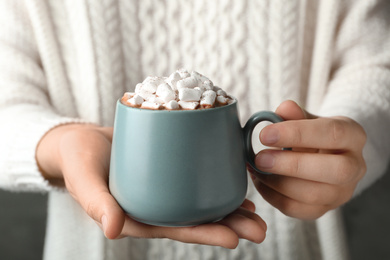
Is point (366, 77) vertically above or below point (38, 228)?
above

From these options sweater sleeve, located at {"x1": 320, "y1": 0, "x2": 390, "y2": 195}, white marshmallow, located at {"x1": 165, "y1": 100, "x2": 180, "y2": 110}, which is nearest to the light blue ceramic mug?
white marshmallow, located at {"x1": 165, "y1": 100, "x2": 180, "y2": 110}

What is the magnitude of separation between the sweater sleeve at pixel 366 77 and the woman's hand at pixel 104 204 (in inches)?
11.7

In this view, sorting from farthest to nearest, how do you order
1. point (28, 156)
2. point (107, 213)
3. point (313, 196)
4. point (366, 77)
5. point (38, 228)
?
point (38, 228)
point (366, 77)
point (28, 156)
point (313, 196)
point (107, 213)

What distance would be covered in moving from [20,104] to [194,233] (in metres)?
0.44

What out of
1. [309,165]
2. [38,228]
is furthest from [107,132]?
[38,228]

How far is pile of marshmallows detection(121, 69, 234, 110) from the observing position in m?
0.39

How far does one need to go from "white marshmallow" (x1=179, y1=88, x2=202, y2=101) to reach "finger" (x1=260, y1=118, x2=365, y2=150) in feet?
0.30

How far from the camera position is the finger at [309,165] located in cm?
44

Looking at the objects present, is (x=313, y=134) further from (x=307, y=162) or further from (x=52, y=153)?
(x=52, y=153)

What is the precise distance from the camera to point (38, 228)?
4.09ft

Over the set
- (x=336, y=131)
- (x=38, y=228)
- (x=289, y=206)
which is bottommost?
(x=38, y=228)

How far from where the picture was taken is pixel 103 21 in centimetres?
69

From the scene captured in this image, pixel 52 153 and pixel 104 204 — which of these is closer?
pixel 104 204

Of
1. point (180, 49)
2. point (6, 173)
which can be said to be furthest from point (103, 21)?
point (6, 173)
